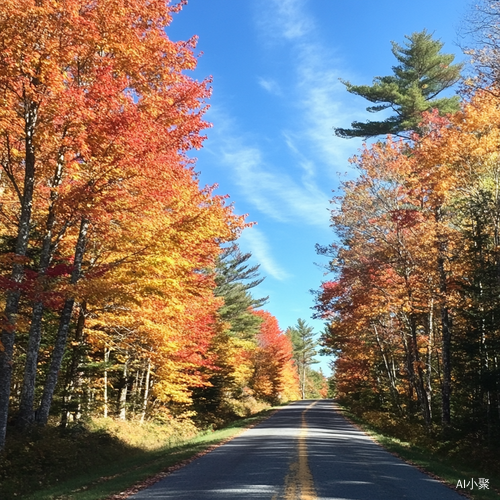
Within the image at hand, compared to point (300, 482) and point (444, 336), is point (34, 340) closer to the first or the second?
point (300, 482)

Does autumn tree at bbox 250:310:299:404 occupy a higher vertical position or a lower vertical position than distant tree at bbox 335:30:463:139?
lower

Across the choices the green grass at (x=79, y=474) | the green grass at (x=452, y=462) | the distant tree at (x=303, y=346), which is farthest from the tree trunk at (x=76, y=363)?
the distant tree at (x=303, y=346)

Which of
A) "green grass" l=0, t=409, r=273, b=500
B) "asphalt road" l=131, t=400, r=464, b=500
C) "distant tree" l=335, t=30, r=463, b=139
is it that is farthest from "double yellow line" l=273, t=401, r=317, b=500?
"distant tree" l=335, t=30, r=463, b=139

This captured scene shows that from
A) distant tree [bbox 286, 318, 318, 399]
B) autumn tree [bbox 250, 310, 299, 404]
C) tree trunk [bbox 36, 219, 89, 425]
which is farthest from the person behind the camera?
distant tree [bbox 286, 318, 318, 399]

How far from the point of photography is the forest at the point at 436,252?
48.8ft

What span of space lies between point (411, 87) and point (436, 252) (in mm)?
16738

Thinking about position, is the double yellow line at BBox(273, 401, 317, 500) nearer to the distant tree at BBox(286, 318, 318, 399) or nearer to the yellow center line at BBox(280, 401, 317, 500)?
the yellow center line at BBox(280, 401, 317, 500)

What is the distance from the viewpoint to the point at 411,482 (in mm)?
8500

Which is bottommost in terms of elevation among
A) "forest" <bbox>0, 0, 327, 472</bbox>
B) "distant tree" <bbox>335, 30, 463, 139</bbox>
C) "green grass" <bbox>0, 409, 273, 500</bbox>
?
"green grass" <bbox>0, 409, 273, 500</bbox>

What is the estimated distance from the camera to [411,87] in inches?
1158

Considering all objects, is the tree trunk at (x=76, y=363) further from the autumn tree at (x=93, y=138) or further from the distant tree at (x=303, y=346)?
the distant tree at (x=303, y=346)

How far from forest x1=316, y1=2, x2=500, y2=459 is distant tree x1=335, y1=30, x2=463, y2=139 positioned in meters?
0.14

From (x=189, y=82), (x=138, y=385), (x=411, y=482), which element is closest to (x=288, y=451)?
(x=411, y=482)

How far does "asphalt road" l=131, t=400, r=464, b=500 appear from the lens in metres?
7.08
